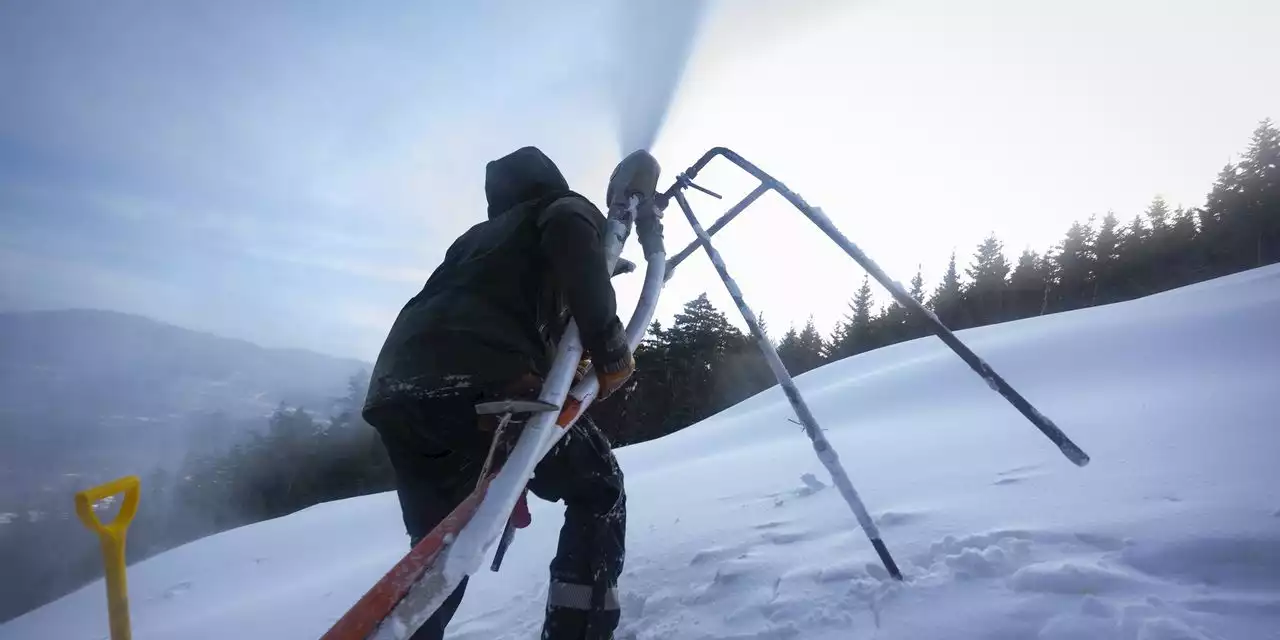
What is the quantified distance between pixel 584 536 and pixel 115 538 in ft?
4.89

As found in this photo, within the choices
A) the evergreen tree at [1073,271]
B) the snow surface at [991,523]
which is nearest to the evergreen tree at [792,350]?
the evergreen tree at [1073,271]

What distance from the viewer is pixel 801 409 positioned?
8.82 feet

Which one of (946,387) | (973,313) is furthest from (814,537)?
(973,313)

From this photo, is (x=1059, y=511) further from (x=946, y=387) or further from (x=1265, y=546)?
(x=946, y=387)

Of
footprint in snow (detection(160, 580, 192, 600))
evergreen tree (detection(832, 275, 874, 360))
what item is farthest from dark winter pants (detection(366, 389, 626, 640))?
evergreen tree (detection(832, 275, 874, 360))

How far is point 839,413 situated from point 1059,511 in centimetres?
490

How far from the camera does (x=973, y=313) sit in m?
37.6

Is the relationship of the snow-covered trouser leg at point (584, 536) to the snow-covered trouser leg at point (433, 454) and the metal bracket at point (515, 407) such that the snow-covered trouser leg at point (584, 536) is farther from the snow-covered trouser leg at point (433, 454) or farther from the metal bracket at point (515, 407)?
the metal bracket at point (515, 407)

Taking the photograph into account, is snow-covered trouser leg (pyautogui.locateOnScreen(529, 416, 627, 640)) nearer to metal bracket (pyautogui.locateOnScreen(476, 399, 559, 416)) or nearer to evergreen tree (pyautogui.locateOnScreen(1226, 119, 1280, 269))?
metal bracket (pyautogui.locateOnScreen(476, 399, 559, 416))

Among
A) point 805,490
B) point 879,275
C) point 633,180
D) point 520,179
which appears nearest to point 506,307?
point 520,179

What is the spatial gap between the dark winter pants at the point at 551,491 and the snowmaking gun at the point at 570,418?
24cm

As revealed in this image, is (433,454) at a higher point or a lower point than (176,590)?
higher

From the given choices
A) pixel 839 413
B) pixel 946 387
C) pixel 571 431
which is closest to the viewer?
pixel 571 431

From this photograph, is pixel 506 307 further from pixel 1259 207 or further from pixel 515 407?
pixel 1259 207
